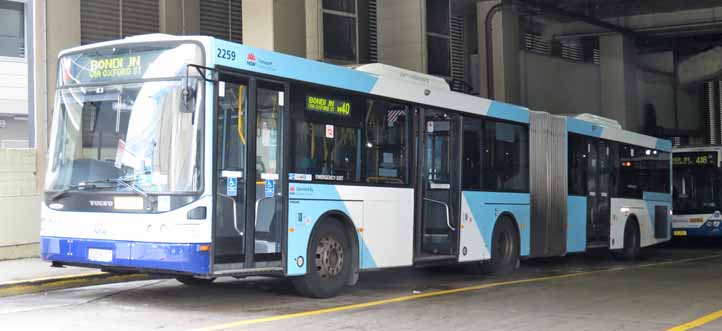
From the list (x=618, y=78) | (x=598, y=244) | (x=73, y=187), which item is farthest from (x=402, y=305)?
(x=618, y=78)

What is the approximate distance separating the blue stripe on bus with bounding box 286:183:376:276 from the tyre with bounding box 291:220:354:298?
0.17 metres

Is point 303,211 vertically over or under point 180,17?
under

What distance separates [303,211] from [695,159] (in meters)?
19.6

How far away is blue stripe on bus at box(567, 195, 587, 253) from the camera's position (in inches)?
723

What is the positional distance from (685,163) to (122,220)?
70.6 ft

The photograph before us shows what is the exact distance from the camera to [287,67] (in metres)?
10.9

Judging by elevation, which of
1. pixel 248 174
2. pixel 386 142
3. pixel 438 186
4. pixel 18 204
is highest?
pixel 386 142

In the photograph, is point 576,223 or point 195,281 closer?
point 195,281

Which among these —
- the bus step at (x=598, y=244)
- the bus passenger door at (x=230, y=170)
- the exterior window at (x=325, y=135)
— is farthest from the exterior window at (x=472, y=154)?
the bus passenger door at (x=230, y=170)

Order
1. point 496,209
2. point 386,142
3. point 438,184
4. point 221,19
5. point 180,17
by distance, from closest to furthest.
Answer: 1. point 386,142
2. point 438,184
3. point 496,209
4. point 180,17
5. point 221,19

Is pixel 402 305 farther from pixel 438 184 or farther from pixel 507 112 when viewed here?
pixel 507 112

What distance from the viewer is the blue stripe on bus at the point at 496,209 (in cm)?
1507

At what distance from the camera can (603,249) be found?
1997 centimetres

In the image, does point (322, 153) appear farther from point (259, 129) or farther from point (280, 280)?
point (280, 280)
